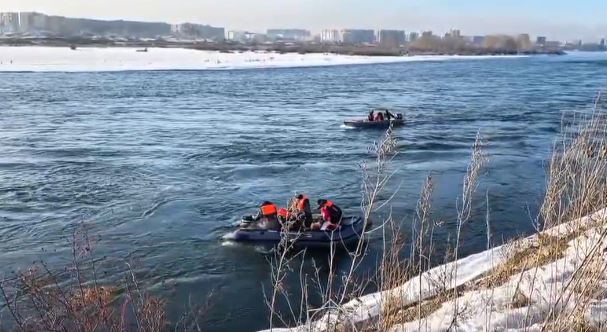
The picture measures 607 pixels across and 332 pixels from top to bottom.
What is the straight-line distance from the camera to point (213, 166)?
17859mm

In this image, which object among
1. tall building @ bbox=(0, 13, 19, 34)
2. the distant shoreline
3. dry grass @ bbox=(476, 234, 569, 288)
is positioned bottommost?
dry grass @ bbox=(476, 234, 569, 288)

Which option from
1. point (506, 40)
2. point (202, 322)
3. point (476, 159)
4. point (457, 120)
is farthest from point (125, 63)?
point (506, 40)

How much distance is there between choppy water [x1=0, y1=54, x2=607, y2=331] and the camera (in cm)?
1103

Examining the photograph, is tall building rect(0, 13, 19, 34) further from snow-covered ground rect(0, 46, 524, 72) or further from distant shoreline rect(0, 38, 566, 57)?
snow-covered ground rect(0, 46, 524, 72)

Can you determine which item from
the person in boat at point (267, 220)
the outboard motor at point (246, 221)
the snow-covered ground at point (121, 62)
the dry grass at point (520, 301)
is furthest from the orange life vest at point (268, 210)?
the snow-covered ground at point (121, 62)

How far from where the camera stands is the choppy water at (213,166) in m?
11.0

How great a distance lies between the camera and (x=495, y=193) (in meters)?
14.8

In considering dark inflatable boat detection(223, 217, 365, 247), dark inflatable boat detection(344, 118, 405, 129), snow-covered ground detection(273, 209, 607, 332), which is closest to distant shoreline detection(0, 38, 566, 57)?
dark inflatable boat detection(344, 118, 405, 129)

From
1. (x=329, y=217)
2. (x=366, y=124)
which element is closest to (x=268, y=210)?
(x=329, y=217)

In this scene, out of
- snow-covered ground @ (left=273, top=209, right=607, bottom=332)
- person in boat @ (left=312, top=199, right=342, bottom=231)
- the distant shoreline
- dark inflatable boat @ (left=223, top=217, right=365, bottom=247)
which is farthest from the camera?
the distant shoreline

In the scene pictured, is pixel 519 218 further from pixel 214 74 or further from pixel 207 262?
pixel 214 74

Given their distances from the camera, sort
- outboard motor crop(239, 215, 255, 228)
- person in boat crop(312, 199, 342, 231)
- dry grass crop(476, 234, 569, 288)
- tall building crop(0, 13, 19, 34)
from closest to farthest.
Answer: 1. dry grass crop(476, 234, 569, 288)
2. person in boat crop(312, 199, 342, 231)
3. outboard motor crop(239, 215, 255, 228)
4. tall building crop(0, 13, 19, 34)

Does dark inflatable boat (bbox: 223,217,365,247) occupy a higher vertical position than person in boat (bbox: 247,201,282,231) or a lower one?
lower

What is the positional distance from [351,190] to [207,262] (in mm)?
5348
